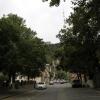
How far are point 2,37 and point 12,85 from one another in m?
21.6

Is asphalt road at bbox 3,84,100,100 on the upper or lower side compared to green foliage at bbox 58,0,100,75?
lower

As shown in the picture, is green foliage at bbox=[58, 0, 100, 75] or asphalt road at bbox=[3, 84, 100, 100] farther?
asphalt road at bbox=[3, 84, 100, 100]

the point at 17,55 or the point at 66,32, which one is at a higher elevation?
the point at 66,32

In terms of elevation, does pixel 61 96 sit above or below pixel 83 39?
below

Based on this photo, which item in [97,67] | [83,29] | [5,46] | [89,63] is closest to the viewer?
[83,29]

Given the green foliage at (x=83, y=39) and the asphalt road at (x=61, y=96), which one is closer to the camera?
the green foliage at (x=83, y=39)

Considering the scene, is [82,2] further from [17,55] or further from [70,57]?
[70,57]

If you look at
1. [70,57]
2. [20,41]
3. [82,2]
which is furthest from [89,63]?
[82,2]

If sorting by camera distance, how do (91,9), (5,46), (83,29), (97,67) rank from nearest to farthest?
A: (91,9) → (83,29) → (5,46) → (97,67)

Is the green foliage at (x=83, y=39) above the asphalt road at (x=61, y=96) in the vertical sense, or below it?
above

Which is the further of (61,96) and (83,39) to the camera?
(61,96)

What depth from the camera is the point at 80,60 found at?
6719 centimetres

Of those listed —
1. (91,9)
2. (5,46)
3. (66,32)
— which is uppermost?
(66,32)

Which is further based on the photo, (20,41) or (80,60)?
(80,60)
